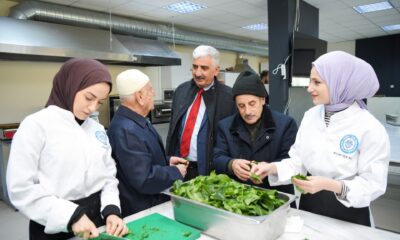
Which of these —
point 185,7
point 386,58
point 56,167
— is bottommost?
point 56,167

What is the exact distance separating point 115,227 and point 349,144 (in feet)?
3.09

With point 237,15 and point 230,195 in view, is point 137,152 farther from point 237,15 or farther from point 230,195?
point 237,15

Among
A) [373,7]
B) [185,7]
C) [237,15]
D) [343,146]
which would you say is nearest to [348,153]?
[343,146]

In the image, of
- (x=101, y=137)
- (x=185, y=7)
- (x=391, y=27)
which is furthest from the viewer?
(x=391, y=27)

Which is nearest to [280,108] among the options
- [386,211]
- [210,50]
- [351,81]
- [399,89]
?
[386,211]

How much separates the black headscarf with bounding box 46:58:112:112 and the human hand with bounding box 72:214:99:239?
43 centimetres

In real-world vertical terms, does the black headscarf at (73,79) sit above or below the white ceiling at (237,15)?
below

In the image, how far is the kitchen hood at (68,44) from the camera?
322 centimetres

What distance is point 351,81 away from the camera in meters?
1.17

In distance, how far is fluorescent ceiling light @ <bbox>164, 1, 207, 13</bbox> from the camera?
4.48m

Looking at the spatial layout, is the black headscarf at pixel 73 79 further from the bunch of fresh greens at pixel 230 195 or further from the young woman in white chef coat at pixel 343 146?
the young woman in white chef coat at pixel 343 146

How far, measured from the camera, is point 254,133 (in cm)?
155

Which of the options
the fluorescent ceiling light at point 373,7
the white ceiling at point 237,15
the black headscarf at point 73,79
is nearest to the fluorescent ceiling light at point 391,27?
the white ceiling at point 237,15

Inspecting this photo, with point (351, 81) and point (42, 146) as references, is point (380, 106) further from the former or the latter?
point (42, 146)
